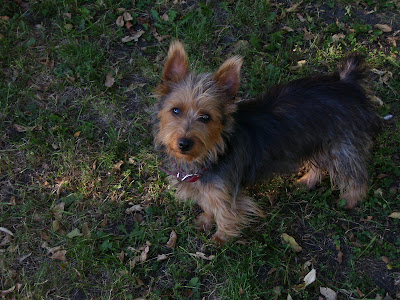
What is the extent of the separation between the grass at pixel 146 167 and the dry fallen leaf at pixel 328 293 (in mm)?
50

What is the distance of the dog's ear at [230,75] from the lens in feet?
10.0

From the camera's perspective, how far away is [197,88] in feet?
10.2

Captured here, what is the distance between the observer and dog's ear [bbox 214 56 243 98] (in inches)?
120

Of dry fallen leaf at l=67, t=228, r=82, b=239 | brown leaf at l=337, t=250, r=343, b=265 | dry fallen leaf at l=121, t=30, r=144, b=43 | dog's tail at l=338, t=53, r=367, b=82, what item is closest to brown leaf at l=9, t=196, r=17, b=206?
dry fallen leaf at l=67, t=228, r=82, b=239

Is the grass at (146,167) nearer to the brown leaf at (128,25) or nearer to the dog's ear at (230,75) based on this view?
the brown leaf at (128,25)

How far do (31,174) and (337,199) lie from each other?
3.36 m

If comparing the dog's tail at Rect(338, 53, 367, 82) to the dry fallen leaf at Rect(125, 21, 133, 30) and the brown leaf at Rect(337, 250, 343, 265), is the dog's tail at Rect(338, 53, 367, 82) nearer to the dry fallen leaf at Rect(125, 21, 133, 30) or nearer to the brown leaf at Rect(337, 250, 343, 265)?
the brown leaf at Rect(337, 250, 343, 265)

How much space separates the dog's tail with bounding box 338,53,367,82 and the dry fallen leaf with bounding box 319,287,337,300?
1.95 m

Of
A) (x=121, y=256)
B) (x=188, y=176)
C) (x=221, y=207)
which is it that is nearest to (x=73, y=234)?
(x=121, y=256)

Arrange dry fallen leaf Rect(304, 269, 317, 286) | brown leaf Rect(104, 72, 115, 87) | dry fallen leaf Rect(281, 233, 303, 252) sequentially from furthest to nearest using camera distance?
brown leaf Rect(104, 72, 115, 87), dry fallen leaf Rect(281, 233, 303, 252), dry fallen leaf Rect(304, 269, 317, 286)

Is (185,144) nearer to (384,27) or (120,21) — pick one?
(120,21)

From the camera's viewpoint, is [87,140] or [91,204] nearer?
[91,204]

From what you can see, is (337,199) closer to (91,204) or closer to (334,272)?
(334,272)

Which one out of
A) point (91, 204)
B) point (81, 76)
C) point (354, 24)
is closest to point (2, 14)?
point (81, 76)
